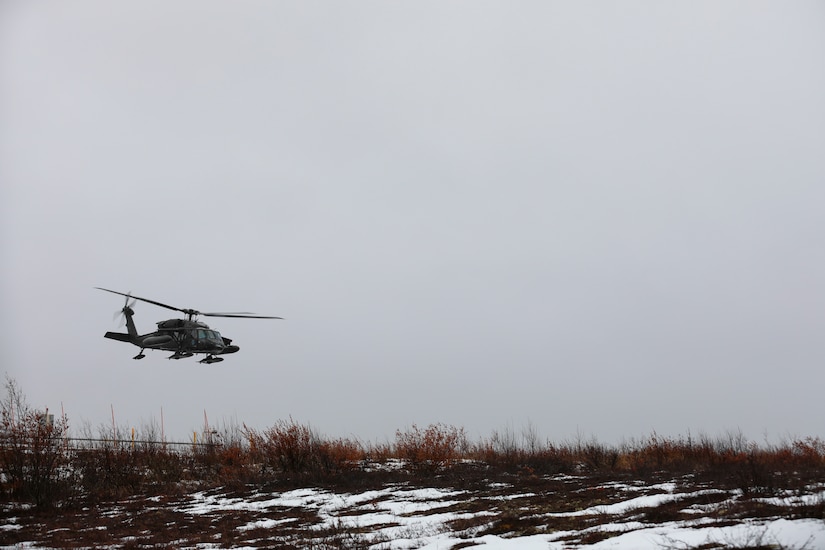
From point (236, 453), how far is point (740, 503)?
19.3 m

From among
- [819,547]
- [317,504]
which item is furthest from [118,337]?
[819,547]

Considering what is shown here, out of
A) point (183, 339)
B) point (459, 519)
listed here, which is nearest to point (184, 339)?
point (183, 339)

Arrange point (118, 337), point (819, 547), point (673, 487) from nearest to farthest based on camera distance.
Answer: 1. point (819, 547)
2. point (673, 487)
3. point (118, 337)

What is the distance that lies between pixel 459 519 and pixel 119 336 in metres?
19.9

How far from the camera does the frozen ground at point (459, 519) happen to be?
704cm

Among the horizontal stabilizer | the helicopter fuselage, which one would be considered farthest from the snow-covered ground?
the horizontal stabilizer

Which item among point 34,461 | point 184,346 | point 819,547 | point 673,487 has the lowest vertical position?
point 673,487

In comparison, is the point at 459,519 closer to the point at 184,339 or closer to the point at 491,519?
the point at 491,519

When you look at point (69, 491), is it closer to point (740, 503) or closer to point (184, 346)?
point (184, 346)

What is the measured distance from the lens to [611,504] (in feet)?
34.9

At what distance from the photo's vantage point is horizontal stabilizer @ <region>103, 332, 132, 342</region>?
25178 millimetres

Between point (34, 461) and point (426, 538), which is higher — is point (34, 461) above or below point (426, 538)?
above

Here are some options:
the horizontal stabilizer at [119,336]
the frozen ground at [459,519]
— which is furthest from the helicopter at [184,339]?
the frozen ground at [459,519]

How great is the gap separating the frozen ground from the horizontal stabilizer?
9.82 meters
